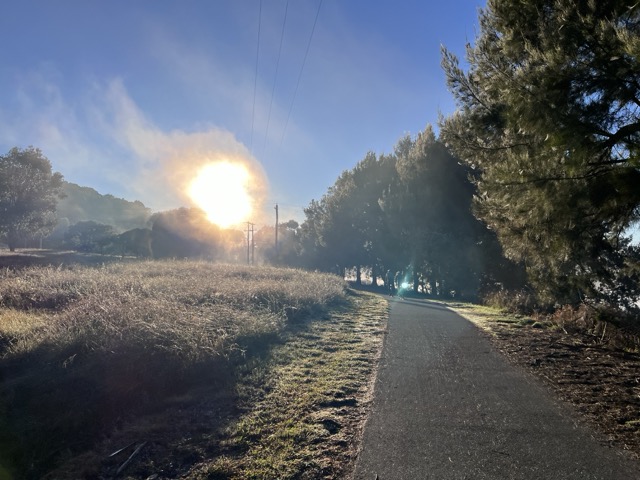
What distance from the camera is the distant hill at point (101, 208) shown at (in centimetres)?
12750

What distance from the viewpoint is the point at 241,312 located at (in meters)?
9.59

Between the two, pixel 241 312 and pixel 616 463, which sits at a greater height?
pixel 241 312

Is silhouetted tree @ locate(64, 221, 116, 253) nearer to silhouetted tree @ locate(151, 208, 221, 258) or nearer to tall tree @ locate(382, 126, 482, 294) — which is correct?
silhouetted tree @ locate(151, 208, 221, 258)

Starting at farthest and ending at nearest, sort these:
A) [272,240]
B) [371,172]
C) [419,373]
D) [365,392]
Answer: [272,240] < [371,172] < [419,373] < [365,392]

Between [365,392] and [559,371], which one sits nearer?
[365,392]

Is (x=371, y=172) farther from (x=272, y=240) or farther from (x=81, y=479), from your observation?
(x=272, y=240)

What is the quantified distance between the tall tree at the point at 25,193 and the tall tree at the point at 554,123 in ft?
167

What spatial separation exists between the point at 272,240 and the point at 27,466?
88551 millimetres

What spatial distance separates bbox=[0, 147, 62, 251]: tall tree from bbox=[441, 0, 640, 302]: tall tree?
167ft

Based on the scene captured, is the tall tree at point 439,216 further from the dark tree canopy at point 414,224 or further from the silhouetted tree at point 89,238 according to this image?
the silhouetted tree at point 89,238

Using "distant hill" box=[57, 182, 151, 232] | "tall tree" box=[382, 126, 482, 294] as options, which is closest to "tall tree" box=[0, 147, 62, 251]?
"tall tree" box=[382, 126, 482, 294]

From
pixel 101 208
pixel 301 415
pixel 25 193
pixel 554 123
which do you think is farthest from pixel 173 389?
pixel 101 208

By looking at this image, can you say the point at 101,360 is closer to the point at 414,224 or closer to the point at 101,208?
the point at 414,224

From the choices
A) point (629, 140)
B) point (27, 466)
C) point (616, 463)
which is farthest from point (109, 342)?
point (629, 140)
